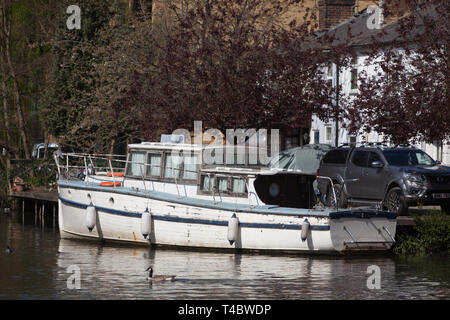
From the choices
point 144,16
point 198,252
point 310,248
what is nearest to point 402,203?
point 310,248

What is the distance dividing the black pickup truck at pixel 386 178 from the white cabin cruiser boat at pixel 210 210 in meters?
1.37

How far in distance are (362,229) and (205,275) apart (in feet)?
15.5

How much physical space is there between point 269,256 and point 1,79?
26518 millimetres

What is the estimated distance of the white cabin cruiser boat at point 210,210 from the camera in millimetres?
26844

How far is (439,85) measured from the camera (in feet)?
103

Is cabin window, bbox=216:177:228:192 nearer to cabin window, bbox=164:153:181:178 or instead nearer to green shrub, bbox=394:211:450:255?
cabin window, bbox=164:153:181:178

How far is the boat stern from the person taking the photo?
26625 mm

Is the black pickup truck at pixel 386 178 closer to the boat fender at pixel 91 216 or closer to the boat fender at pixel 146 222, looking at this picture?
the boat fender at pixel 146 222

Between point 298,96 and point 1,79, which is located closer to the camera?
point 298,96

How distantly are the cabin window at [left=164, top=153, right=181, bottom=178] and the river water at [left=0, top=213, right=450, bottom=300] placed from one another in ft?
7.24

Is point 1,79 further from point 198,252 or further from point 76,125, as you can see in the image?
point 198,252

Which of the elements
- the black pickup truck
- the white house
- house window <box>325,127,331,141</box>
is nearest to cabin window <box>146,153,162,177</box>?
the black pickup truck

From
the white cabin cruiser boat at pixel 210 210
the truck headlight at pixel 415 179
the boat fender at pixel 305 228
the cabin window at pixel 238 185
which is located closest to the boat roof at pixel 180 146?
the white cabin cruiser boat at pixel 210 210

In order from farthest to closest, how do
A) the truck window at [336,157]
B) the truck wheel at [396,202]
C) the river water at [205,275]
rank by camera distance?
the truck window at [336,157] < the truck wheel at [396,202] < the river water at [205,275]
